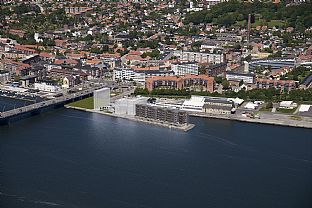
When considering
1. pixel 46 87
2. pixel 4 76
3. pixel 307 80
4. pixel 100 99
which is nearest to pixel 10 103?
pixel 46 87

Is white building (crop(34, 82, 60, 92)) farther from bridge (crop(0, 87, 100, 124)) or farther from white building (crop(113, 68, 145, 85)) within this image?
white building (crop(113, 68, 145, 85))

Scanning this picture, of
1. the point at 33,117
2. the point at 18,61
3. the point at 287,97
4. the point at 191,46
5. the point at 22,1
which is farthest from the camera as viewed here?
the point at 22,1

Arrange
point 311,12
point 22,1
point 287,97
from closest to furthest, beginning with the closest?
point 287,97, point 311,12, point 22,1

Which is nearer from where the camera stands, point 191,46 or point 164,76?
point 164,76

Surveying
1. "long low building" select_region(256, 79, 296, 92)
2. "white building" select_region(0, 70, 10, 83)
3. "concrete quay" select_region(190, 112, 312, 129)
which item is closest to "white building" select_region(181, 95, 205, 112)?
"concrete quay" select_region(190, 112, 312, 129)

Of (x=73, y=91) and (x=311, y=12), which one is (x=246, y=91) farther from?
(x=311, y=12)

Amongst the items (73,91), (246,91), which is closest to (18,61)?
(73,91)

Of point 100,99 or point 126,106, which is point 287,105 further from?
point 100,99
